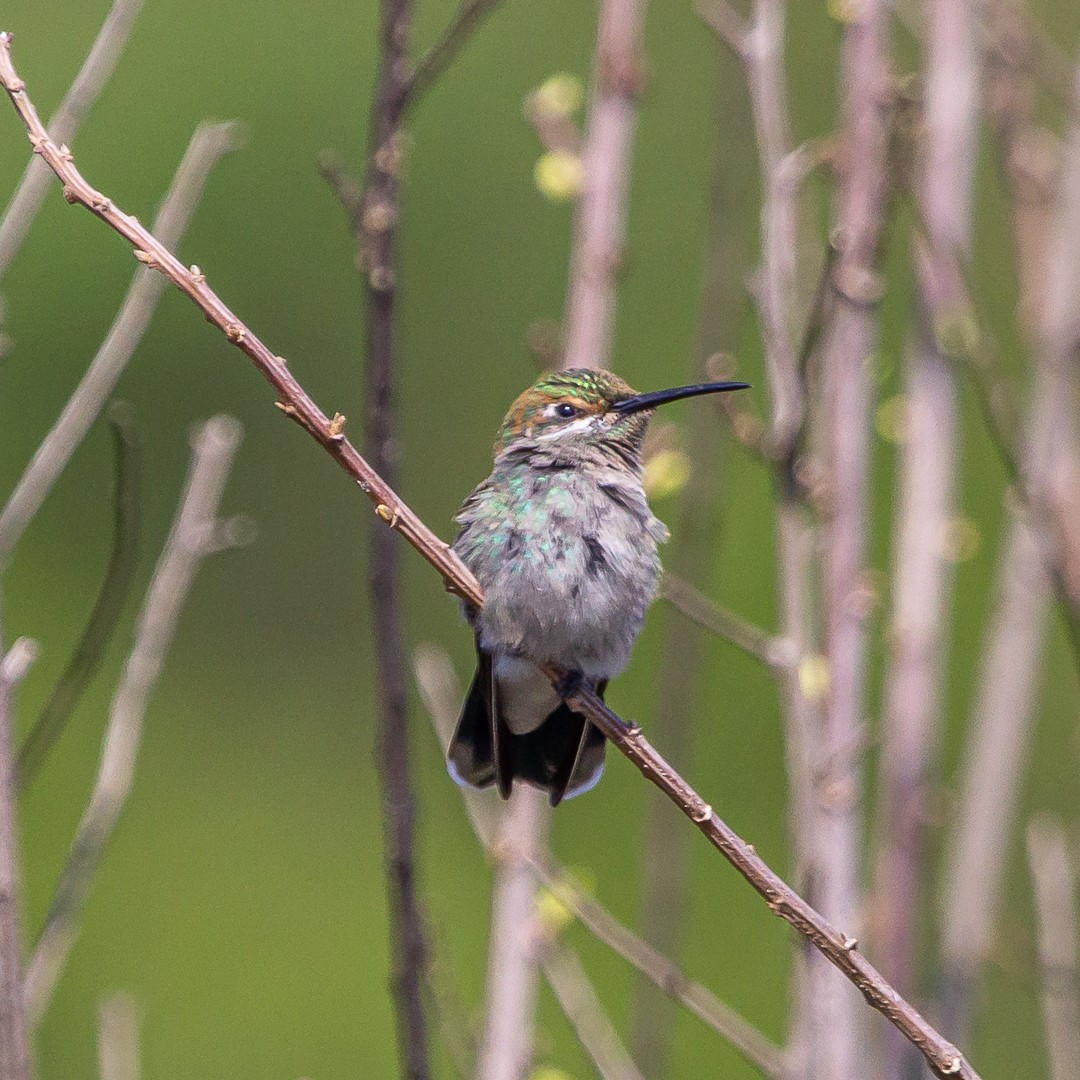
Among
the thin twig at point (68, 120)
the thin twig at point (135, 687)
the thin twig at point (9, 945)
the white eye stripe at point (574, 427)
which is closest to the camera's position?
the thin twig at point (9, 945)

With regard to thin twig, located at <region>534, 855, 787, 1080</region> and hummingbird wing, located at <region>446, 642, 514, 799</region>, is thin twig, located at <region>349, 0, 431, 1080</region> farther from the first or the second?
hummingbird wing, located at <region>446, 642, 514, 799</region>

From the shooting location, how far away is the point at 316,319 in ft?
33.9

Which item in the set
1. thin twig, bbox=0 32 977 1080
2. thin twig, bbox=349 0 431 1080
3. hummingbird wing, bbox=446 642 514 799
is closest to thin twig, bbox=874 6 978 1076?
hummingbird wing, bbox=446 642 514 799

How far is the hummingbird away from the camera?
11.4 feet

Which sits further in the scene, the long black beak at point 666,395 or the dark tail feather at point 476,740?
the dark tail feather at point 476,740

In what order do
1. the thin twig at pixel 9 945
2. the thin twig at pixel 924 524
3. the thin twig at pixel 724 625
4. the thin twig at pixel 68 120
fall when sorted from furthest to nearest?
the thin twig at pixel 924 524
the thin twig at pixel 724 625
the thin twig at pixel 68 120
the thin twig at pixel 9 945

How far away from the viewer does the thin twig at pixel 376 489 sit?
2.16m

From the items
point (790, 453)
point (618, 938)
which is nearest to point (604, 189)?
point (790, 453)

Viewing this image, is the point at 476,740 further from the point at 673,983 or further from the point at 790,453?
the point at 790,453

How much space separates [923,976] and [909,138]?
79.2 inches

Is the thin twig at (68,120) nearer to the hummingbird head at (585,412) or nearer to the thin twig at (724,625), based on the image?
the hummingbird head at (585,412)

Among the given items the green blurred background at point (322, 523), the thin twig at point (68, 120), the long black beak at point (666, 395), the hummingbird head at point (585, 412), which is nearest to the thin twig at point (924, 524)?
the long black beak at point (666, 395)

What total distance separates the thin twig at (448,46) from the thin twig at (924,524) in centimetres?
127

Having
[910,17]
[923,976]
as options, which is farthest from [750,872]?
[910,17]
